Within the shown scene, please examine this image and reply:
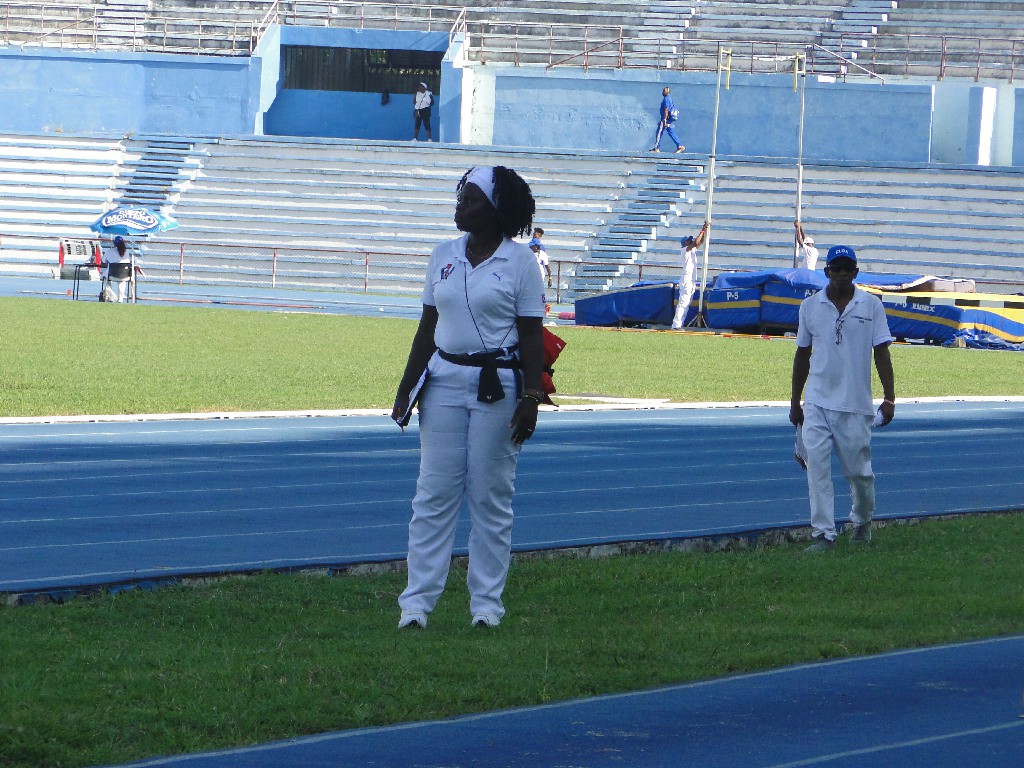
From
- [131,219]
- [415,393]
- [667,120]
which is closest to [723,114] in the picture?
[667,120]

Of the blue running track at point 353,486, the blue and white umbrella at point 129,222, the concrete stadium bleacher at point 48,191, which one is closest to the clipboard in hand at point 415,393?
the blue running track at point 353,486

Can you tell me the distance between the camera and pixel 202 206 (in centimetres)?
4359

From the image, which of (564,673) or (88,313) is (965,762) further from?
(88,313)

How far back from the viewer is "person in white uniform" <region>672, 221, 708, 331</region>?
3059cm

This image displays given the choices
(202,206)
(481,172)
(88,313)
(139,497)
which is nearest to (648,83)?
(202,206)

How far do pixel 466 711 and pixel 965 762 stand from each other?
146cm

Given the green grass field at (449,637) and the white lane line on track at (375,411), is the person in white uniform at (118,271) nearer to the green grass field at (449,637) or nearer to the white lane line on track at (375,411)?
the white lane line on track at (375,411)

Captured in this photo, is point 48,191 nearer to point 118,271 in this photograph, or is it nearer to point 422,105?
point 422,105

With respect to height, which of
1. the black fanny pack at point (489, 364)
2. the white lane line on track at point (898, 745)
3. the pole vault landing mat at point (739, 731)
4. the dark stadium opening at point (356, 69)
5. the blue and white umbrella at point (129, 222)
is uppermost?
the dark stadium opening at point (356, 69)

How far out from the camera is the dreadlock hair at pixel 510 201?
668 cm

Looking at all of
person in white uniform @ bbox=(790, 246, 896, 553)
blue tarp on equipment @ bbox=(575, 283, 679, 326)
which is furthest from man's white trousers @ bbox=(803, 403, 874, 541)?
blue tarp on equipment @ bbox=(575, 283, 679, 326)

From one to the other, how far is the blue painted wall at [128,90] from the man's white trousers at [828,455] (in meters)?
40.7

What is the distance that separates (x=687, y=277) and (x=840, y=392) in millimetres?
21720

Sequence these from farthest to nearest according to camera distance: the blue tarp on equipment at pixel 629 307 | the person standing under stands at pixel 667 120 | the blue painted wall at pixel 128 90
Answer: the blue painted wall at pixel 128 90, the person standing under stands at pixel 667 120, the blue tarp on equipment at pixel 629 307
